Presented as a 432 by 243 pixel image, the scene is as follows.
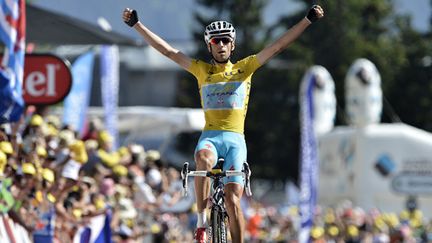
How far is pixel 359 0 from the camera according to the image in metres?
66.9

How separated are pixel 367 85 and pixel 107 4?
2889cm

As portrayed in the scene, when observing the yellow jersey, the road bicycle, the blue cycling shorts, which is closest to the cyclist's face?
the yellow jersey

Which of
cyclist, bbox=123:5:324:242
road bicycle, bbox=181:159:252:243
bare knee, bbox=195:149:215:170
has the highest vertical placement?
cyclist, bbox=123:5:324:242

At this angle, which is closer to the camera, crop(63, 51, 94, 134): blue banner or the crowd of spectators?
the crowd of spectators

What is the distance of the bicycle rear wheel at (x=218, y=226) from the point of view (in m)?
11.6

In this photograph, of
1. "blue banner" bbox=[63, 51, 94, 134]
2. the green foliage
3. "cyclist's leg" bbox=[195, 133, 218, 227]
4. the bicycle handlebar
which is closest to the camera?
the bicycle handlebar

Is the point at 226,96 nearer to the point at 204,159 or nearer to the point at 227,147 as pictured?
the point at 227,147

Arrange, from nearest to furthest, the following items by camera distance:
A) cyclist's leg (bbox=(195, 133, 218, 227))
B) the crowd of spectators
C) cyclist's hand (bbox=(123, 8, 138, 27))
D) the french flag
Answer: cyclist's leg (bbox=(195, 133, 218, 227)), cyclist's hand (bbox=(123, 8, 138, 27)), the crowd of spectators, the french flag

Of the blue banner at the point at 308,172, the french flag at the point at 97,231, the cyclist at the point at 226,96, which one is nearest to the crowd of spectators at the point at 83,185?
the french flag at the point at 97,231

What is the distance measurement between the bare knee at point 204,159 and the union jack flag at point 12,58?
2.55 m

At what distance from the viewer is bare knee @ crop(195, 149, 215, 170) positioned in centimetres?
1170

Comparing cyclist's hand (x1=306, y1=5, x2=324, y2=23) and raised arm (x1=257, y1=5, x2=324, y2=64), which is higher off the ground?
cyclist's hand (x1=306, y1=5, x2=324, y2=23)

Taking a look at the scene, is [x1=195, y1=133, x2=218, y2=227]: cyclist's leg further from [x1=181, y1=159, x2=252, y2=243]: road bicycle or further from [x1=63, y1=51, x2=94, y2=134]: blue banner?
[x1=63, y1=51, x2=94, y2=134]: blue banner

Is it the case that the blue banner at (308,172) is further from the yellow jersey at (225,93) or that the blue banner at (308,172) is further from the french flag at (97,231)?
the yellow jersey at (225,93)
